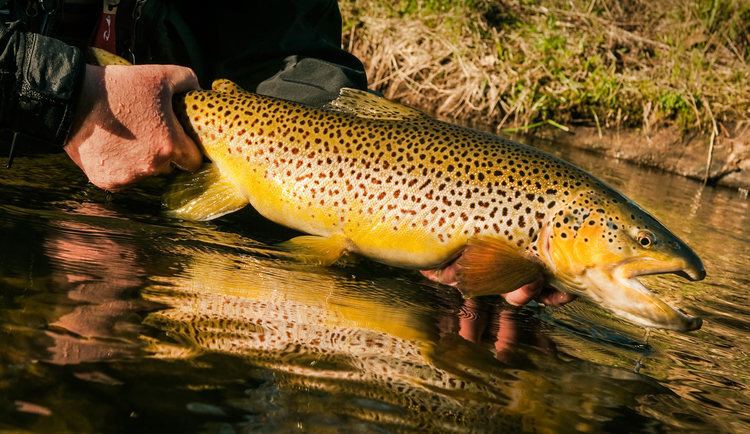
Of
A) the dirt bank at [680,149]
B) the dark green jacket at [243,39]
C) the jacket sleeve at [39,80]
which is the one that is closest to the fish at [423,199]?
the jacket sleeve at [39,80]

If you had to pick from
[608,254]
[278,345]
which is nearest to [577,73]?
[608,254]

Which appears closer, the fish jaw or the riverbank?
the fish jaw

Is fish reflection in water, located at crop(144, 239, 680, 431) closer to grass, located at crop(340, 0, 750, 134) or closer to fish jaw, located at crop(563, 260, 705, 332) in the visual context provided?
fish jaw, located at crop(563, 260, 705, 332)

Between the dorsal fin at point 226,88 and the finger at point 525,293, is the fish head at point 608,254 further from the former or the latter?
the dorsal fin at point 226,88

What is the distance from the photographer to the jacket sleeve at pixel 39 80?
116 inches

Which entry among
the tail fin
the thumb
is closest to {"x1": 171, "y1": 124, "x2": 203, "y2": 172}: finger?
the thumb

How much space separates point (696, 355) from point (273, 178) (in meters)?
1.49

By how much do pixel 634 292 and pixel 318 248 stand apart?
1028 mm

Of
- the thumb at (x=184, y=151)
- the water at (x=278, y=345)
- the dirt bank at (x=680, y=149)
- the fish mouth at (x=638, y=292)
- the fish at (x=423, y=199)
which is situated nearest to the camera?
the water at (x=278, y=345)

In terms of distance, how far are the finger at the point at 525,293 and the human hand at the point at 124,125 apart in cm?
124

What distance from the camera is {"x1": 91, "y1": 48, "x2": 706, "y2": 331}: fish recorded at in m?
2.83

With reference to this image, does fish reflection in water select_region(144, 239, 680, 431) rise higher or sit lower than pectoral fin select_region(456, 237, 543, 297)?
lower

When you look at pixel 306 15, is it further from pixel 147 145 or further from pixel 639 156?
pixel 639 156

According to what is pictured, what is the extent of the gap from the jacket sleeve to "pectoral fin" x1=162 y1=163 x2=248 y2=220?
46 centimetres
